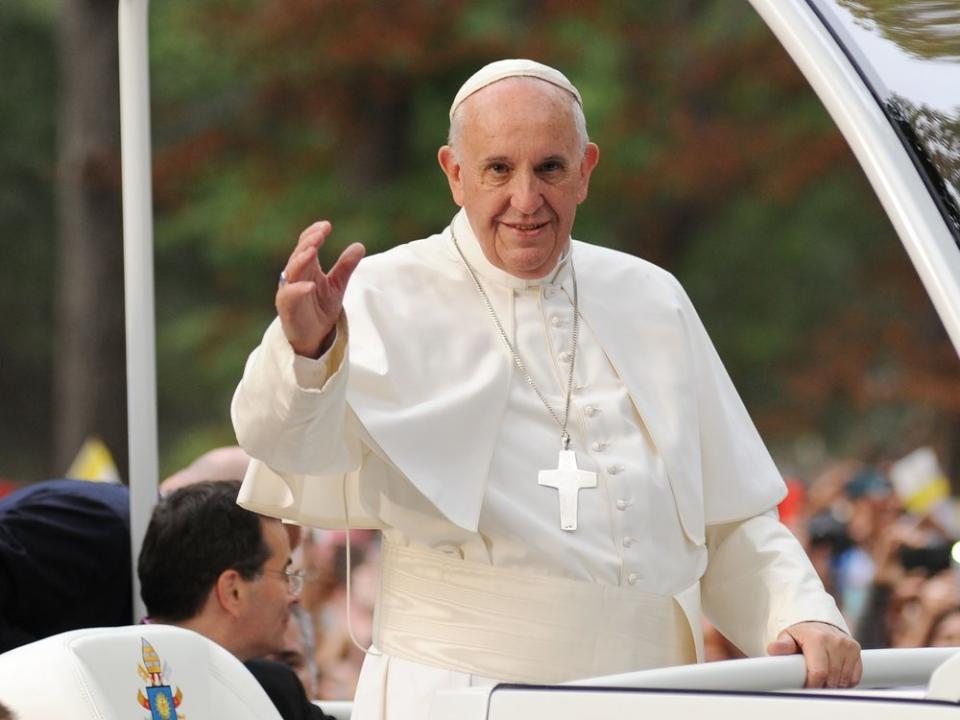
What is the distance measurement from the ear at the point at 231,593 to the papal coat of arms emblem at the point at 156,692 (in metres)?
1.14

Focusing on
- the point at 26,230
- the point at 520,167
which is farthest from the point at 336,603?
the point at 26,230

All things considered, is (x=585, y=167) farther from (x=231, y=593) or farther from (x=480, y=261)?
(x=231, y=593)

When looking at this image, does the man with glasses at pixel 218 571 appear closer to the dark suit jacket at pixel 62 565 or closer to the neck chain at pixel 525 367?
the dark suit jacket at pixel 62 565

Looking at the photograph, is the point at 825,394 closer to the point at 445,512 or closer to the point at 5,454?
the point at 5,454

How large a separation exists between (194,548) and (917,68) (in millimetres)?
2223

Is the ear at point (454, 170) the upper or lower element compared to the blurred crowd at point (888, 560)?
upper

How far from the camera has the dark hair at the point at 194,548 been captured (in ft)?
15.0

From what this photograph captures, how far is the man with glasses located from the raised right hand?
4.97 ft

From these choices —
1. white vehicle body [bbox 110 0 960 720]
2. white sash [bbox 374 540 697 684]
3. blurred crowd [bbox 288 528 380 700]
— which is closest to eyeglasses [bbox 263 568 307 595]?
white sash [bbox 374 540 697 684]

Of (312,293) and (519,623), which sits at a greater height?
(312,293)

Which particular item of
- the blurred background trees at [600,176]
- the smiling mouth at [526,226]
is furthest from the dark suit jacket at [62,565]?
the blurred background trees at [600,176]

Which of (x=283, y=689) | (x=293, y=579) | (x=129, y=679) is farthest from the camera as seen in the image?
(x=293, y=579)

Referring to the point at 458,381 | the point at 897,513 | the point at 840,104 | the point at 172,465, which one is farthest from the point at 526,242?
the point at 172,465

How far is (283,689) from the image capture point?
4109mm
